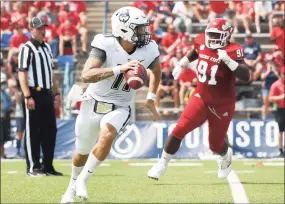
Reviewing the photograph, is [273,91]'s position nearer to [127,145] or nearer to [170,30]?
[127,145]

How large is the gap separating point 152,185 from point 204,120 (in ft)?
3.05

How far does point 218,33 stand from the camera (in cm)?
828

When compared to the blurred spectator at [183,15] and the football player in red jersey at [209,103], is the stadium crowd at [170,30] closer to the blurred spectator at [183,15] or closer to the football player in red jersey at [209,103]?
the blurred spectator at [183,15]

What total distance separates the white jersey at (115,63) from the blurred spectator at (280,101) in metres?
7.43

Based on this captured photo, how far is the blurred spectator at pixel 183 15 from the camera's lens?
705 inches

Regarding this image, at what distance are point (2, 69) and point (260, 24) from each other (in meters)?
6.10

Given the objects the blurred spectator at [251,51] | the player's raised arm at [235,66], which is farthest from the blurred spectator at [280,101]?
the player's raised arm at [235,66]

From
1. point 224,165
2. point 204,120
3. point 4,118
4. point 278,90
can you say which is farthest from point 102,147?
point 278,90

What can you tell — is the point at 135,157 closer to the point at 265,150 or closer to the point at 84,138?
the point at 265,150

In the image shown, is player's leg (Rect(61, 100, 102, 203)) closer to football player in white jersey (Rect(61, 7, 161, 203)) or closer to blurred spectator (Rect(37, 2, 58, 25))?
football player in white jersey (Rect(61, 7, 161, 203))

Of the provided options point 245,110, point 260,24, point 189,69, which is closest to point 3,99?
point 189,69

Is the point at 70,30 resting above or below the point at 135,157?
above

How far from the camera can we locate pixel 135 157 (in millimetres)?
14062

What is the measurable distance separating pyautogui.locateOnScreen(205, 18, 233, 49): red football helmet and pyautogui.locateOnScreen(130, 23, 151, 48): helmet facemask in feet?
5.55
